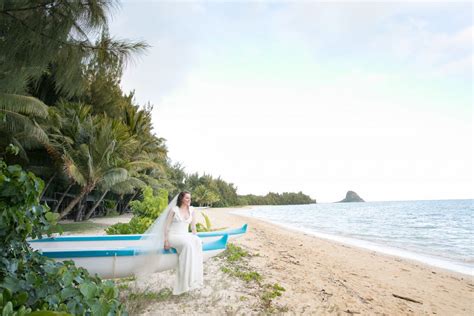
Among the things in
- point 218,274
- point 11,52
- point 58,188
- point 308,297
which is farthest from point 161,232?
point 58,188

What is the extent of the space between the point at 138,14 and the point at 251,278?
4899 millimetres

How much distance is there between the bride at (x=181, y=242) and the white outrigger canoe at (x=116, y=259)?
0.10m

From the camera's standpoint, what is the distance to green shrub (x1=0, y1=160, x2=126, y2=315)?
3.78 ft

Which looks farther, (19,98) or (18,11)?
(19,98)

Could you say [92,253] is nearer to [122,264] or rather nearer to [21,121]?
[122,264]

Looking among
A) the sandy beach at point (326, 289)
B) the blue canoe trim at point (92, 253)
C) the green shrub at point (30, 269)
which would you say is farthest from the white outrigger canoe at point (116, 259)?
the green shrub at point (30, 269)

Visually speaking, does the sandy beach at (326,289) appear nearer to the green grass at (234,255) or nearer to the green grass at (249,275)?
the green grass at (249,275)

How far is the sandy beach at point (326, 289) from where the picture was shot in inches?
140

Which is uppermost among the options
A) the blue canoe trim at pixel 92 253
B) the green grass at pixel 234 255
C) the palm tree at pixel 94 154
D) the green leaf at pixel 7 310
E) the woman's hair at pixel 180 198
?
the palm tree at pixel 94 154

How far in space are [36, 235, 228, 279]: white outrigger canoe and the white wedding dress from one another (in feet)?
0.45

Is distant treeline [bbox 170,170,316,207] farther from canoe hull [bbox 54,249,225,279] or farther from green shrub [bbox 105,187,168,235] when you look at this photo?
canoe hull [bbox 54,249,225,279]

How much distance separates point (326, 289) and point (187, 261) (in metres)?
2.31

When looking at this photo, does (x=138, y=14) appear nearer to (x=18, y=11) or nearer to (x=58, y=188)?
(x=18, y=11)

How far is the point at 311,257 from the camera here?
742cm
